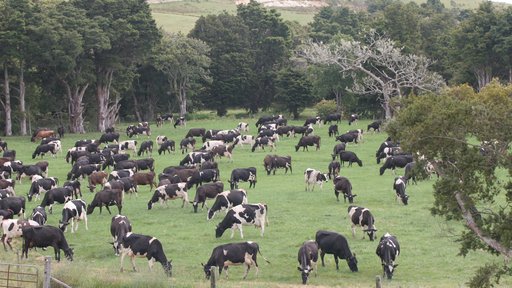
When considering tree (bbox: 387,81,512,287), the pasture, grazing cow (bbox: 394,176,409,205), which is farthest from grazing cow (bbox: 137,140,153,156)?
tree (bbox: 387,81,512,287)

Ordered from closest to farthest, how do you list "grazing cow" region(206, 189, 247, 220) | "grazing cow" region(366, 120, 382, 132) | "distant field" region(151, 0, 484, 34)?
"grazing cow" region(206, 189, 247, 220)
"grazing cow" region(366, 120, 382, 132)
"distant field" region(151, 0, 484, 34)

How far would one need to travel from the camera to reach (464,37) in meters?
75.4

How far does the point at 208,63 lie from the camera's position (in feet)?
276

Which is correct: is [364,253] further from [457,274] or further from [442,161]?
[442,161]

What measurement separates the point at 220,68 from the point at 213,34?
6.04m

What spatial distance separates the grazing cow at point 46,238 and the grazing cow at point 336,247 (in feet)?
26.9

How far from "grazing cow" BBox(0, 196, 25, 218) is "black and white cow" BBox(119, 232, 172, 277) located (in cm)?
939

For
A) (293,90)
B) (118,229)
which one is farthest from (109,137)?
(118,229)

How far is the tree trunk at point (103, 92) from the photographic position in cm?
7271

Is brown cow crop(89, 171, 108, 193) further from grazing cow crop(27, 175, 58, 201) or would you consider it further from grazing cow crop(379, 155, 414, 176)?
grazing cow crop(379, 155, 414, 176)

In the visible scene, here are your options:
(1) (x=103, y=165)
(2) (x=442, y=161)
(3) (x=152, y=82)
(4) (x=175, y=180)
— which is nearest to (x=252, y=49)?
(3) (x=152, y=82)

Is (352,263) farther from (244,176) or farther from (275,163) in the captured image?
(275,163)

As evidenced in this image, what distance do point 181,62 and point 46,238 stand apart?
2250 inches

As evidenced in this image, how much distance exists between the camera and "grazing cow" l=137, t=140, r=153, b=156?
179ft
